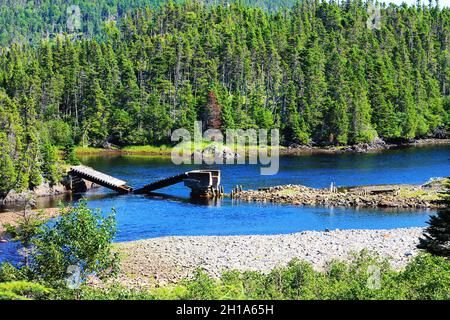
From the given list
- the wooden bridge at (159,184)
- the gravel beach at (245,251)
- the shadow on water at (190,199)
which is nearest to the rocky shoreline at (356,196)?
the shadow on water at (190,199)

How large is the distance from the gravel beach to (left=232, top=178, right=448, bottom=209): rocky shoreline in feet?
51.2

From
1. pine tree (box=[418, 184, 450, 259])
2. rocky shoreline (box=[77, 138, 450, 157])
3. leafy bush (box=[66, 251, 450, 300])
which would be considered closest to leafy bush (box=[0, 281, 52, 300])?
leafy bush (box=[66, 251, 450, 300])

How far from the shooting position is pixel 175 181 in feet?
310

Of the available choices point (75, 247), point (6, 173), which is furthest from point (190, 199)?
point (75, 247)

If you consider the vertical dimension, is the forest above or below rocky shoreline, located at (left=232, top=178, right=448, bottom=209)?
above

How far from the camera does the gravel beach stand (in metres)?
53.5

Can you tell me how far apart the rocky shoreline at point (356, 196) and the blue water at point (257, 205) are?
253cm

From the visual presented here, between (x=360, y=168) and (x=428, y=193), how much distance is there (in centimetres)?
3091

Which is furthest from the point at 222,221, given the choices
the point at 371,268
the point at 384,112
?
the point at 384,112

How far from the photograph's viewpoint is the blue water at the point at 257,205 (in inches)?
2869

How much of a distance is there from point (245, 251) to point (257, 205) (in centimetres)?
2592

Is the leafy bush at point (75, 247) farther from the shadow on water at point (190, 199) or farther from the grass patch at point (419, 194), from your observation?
the grass patch at point (419, 194)

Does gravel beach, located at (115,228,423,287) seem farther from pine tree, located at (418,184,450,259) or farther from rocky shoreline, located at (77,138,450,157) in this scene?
rocky shoreline, located at (77,138,450,157)

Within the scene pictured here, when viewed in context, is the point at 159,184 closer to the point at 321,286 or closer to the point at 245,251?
the point at 245,251
